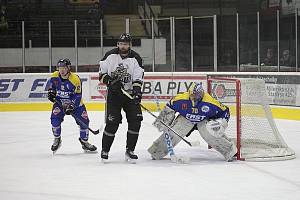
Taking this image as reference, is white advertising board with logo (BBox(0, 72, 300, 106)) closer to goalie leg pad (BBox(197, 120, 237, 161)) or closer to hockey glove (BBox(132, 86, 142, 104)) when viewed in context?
goalie leg pad (BBox(197, 120, 237, 161))

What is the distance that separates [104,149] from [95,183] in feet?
3.25

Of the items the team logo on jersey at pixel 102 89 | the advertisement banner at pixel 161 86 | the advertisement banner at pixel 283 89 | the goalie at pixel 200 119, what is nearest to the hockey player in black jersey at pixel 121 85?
the goalie at pixel 200 119

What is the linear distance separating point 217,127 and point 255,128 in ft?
2.16

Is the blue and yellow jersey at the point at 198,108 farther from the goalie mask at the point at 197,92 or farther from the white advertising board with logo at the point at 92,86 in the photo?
the white advertising board with logo at the point at 92,86

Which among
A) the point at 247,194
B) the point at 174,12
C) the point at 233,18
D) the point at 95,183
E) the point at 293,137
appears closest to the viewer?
the point at 247,194

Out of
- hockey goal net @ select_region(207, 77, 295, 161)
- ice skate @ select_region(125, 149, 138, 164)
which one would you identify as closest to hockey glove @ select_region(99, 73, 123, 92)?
ice skate @ select_region(125, 149, 138, 164)

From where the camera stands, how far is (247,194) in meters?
4.21

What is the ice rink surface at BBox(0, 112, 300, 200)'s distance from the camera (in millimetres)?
4238

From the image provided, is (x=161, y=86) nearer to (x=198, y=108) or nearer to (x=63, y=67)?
(x=63, y=67)

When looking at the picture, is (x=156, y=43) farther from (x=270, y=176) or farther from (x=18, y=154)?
(x=270, y=176)

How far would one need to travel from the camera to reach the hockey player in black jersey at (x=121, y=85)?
18.3 ft

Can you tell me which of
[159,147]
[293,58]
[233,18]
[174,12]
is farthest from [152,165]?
[174,12]

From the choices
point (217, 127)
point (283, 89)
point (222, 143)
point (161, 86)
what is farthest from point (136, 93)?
point (161, 86)

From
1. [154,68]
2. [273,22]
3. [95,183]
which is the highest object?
[273,22]
